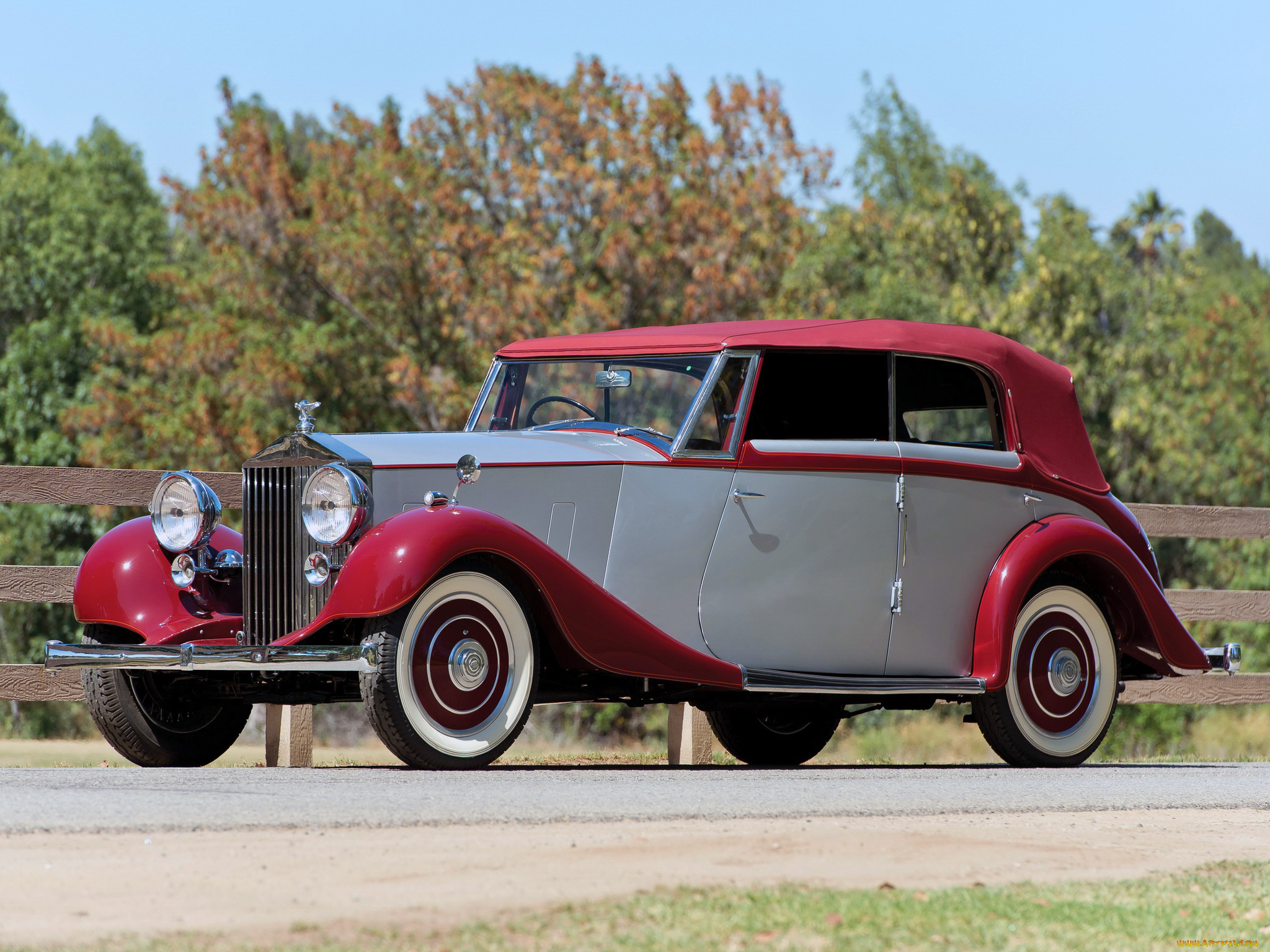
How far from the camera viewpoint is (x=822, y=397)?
712 cm

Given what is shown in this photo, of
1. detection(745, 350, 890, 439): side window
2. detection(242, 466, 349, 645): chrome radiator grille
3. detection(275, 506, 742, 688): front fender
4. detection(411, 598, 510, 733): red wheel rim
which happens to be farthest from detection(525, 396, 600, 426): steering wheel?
detection(411, 598, 510, 733): red wheel rim

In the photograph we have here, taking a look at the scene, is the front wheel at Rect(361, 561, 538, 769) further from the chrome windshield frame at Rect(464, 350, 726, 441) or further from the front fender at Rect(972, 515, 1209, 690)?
the front fender at Rect(972, 515, 1209, 690)

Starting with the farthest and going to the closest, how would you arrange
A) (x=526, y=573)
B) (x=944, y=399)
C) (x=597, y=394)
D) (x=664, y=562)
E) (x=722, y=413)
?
(x=944, y=399) → (x=597, y=394) → (x=722, y=413) → (x=664, y=562) → (x=526, y=573)

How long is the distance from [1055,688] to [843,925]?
4.29 m

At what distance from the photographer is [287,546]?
6.42m

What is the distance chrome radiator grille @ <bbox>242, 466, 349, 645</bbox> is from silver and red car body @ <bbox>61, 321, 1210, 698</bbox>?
0.4 inches

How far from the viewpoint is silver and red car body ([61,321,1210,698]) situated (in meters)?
6.18

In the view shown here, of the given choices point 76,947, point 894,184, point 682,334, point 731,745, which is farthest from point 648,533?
point 894,184

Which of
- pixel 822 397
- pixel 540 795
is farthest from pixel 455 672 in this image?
pixel 822 397

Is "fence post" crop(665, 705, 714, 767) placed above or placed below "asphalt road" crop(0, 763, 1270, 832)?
below

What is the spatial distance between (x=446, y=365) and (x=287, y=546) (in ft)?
55.5

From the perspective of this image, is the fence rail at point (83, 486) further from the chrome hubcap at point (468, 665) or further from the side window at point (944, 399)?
the side window at point (944, 399)

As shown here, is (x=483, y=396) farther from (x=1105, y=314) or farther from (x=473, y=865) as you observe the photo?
(x=1105, y=314)

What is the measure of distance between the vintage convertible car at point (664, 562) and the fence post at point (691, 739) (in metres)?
1.02
